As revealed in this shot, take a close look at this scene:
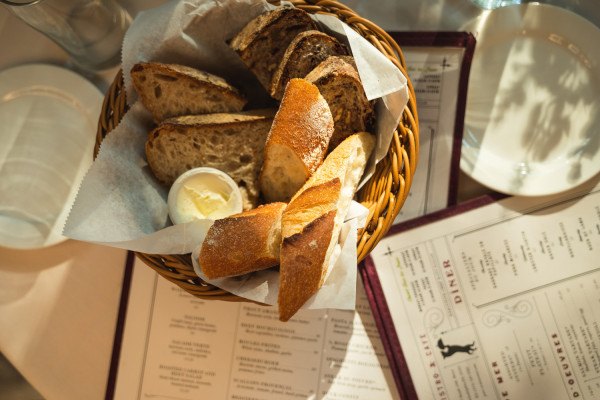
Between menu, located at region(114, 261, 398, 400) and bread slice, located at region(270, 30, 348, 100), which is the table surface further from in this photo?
bread slice, located at region(270, 30, 348, 100)

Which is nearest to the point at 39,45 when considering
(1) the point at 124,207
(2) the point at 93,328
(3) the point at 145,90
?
(3) the point at 145,90

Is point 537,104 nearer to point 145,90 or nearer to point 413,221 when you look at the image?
point 413,221

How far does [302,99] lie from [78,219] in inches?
15.4

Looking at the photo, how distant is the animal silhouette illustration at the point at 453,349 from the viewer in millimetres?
1000

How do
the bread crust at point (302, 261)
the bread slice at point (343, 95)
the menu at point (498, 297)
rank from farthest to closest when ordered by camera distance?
the menu at point (498, 297) < the bread slice at point (343, 95) < the bread crust at point (302, 261)

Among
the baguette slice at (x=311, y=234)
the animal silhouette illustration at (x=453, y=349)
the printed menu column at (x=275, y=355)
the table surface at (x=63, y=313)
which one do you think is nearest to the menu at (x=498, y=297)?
the animal silhouette illustration at (x=453, y=349)

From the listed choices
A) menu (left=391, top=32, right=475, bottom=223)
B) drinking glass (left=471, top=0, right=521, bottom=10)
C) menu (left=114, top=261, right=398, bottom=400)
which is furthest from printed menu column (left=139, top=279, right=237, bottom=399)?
drinking glass (left=471, top=0, right=521, bottom=10)

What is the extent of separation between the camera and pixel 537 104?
101 centimetres

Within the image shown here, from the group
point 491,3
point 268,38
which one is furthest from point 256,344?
point 491,3

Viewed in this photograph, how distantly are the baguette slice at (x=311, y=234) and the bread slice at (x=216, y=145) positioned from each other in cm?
15

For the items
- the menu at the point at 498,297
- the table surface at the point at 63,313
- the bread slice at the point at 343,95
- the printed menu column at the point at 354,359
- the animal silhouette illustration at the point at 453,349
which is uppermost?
the bread slice at the point at 343,95

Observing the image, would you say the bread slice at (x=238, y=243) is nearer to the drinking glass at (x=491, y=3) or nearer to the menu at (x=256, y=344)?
the menu at (x=256, y=344)

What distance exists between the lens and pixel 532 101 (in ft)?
A: 3.31

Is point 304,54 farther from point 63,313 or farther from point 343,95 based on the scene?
point 63,313
